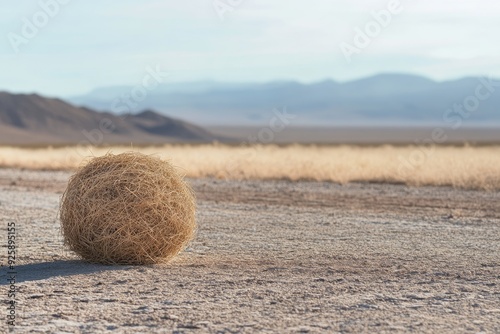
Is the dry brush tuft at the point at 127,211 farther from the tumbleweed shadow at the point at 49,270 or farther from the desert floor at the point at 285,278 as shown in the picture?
the desert floor at the point at 285,278

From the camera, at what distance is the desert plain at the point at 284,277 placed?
9.39m

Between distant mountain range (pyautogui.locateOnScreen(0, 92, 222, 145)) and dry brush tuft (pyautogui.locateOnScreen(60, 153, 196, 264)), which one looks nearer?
dry brush tuft (pyautogui.locateOnScreen(60, 153, 196, 264))

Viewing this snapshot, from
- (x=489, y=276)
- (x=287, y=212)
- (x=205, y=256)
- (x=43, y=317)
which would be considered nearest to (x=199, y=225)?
(x=287, y=212)

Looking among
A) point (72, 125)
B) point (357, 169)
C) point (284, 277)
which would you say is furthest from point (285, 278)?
point (72, 125)

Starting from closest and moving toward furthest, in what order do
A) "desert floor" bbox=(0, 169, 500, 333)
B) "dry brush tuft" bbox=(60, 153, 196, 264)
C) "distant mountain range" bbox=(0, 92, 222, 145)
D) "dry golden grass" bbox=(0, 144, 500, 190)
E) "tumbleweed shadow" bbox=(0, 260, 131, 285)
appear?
"desert floor" bbox=(0, 169, 500, 333), "tumbleweed shadow" bbox=(0, 260, 131, 285), "dry brush tuft" bbox=(60, 153, 196, 264), "dry golden grass" bbox=(0, 144, 500, 190), "distant mountain range" bbox=(0, 92, 222, 145)

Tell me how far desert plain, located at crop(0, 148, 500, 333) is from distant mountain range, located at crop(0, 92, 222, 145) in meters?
109

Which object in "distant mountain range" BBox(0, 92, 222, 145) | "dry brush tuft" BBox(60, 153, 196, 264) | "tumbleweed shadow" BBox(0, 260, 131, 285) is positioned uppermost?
"distant mountain range" BBox(0, 92, 222, 145)

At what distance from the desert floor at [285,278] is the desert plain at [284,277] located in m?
0.02

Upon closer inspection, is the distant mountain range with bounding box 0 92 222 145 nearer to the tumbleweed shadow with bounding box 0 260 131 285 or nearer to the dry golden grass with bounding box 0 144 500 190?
the dry golden grass with bounding box 0 144 500 190

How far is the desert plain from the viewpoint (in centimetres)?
939

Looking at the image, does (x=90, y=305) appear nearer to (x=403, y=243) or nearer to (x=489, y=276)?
(x=489, y=276)

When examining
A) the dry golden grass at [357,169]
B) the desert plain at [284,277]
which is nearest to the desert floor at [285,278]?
the desert plain at [284,277]

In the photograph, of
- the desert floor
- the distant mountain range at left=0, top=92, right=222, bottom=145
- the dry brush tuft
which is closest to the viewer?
the desert floor

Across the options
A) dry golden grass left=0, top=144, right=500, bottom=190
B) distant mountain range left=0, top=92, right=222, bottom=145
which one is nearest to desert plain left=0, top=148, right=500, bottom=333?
dry golden grass left=0, top=144, right=500, bottom=190
